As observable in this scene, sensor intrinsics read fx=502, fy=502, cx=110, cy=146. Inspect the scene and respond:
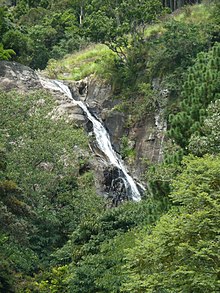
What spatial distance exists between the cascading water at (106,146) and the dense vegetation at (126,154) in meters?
1.83

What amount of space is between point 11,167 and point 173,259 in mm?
9300

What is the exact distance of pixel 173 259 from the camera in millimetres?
7676

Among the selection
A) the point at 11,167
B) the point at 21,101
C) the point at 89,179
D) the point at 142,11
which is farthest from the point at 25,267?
the point at 142,11

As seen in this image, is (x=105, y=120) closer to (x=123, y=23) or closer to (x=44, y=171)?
(x=123, y=23)

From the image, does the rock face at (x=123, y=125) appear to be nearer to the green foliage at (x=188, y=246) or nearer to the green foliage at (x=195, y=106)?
the green foliage at (x=195, y=106)

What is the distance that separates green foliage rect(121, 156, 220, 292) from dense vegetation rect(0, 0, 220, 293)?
0.02 metres

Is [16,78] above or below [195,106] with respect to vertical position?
above

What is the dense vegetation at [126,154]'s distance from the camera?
7691mm

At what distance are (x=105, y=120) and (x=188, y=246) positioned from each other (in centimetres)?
1781

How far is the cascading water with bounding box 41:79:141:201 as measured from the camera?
20.6 meters

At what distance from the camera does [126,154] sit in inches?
925

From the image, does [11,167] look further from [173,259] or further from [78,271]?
[173,259]

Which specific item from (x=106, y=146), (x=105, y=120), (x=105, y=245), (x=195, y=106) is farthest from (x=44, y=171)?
(x=105, y=120)

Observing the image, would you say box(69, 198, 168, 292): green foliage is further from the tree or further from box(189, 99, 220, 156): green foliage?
the tree
